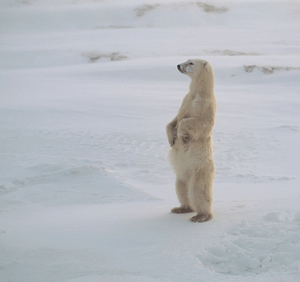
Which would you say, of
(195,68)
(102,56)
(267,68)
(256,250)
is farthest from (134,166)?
(102,56)

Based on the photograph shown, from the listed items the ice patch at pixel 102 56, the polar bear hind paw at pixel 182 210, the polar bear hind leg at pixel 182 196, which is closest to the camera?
the polar bear hind leg at pixel 182 196

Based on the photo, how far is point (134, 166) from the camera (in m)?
6.49

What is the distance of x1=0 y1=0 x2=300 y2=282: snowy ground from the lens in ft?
10.5

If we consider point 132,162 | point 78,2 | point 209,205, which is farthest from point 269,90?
point 78,2

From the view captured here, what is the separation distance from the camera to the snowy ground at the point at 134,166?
126 inches

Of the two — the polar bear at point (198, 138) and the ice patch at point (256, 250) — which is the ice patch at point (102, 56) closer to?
the polar bear at point (198, 138)

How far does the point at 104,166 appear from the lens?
20.9 ft

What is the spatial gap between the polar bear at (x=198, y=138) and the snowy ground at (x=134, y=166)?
215mm

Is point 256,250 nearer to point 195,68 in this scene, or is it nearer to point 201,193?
point 201,193

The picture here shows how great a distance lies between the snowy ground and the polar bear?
22cm

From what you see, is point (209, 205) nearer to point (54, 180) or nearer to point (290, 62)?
point (54, 180)

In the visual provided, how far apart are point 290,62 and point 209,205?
13.3 metres

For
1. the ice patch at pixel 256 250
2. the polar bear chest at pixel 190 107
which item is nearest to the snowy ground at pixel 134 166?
the ice patch at pixel 256 250

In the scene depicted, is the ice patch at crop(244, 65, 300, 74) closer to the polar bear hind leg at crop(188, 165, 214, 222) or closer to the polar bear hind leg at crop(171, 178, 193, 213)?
the polar bear hind leg at crop(171, 178, 193, 213)
